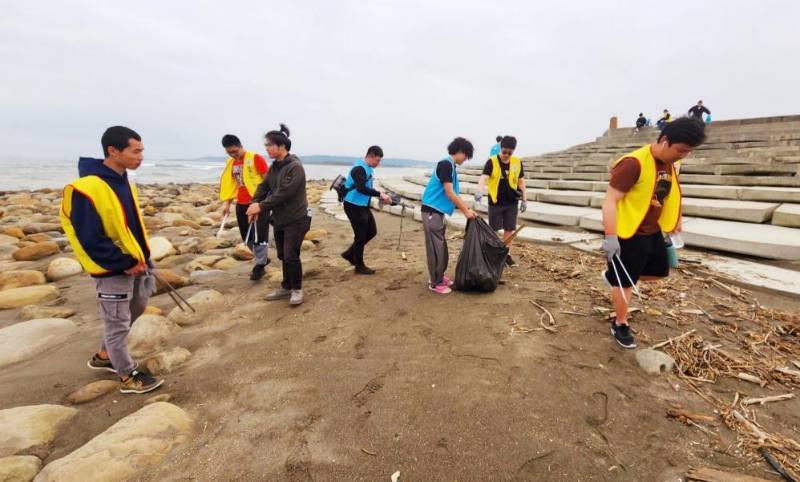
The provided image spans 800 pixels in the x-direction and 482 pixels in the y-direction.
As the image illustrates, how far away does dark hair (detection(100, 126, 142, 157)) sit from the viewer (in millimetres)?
2305

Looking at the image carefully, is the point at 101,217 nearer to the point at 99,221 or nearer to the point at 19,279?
the point at 99,221

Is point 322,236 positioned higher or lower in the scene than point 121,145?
lower

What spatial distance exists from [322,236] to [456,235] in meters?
2.84

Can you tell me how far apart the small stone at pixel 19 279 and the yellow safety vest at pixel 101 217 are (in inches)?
147

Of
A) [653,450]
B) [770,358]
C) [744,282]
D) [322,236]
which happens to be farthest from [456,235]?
→ [653,450]

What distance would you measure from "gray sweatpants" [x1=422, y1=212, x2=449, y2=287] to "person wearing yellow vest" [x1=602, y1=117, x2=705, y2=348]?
5.52 ft

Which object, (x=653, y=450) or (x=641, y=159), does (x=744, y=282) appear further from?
(x=653, y=450)

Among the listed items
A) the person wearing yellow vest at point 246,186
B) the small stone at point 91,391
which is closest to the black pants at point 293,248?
the person wearing yellow vest at point 246,186

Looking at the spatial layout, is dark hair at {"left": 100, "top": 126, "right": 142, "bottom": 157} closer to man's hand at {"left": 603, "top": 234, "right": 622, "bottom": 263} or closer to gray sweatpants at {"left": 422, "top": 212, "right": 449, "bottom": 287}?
gray sweatpants at {"left": 422, "top": 212, "right": 449, "bottom": 287}

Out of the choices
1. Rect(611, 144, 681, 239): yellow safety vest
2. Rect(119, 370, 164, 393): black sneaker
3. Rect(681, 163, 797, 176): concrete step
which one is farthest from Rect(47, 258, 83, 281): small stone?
Rect(681, 163, 797, 176): concrete step

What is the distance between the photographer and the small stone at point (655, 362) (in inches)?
98.3

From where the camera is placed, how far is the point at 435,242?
3.99 m

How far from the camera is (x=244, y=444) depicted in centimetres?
193

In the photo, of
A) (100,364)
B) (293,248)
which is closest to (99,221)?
(100,364)
